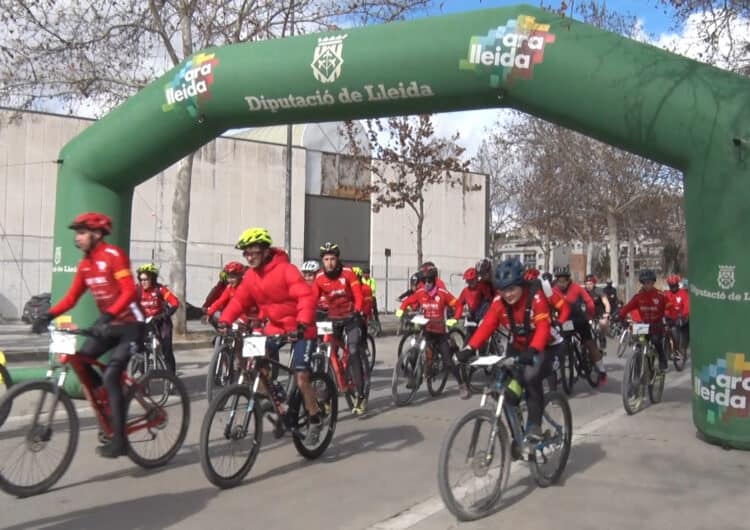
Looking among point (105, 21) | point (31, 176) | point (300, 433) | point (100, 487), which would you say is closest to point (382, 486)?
point (300, 433)

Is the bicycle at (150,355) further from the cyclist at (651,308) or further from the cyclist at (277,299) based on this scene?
the cyclist at (651,308)

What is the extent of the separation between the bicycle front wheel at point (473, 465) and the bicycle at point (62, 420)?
2521 mm

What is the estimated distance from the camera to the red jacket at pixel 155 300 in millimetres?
10664

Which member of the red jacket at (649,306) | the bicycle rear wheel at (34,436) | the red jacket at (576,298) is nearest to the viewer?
the bicycle rear wheel at (34,436)

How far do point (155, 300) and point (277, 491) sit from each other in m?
5.27

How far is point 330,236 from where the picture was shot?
37.1 metres

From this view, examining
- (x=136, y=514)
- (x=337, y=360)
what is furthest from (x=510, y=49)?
(x=136, y=514)

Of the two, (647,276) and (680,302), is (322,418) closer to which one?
(647,276)

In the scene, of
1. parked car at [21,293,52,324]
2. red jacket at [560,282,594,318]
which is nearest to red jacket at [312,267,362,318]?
red jacket at [560,282,594,318]

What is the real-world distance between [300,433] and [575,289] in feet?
20.7

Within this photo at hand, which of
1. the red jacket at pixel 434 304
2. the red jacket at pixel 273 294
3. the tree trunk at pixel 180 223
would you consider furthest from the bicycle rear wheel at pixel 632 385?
the tree trunk at pixel 180 223

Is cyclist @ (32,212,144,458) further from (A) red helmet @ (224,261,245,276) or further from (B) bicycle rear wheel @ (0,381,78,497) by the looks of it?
(A) red helmet @ (224,261,245,276)

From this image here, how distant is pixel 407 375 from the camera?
10531 millimetres

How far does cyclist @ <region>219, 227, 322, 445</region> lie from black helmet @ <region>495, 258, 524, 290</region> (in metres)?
1.58
